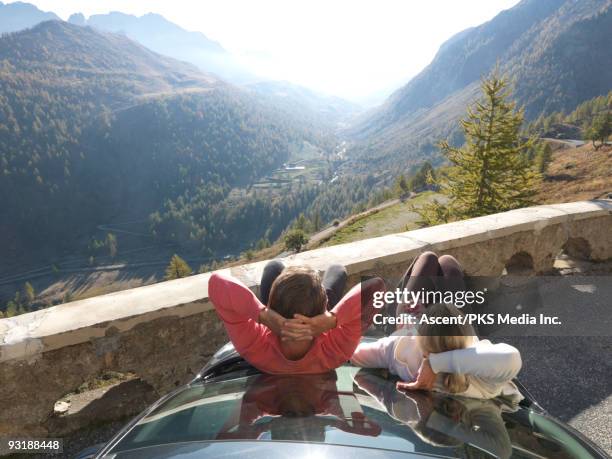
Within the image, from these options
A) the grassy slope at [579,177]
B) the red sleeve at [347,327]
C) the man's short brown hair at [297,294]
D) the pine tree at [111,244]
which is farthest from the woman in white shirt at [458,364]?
the pine tree at [111,244]

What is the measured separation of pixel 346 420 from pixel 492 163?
1637cm

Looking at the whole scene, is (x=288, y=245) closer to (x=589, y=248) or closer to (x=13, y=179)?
(x=589, y=248)

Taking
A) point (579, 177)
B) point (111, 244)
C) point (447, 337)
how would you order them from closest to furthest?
point (447, 337) < point (579, 177) < point (111, 244)

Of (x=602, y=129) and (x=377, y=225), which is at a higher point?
(x=602, y=129)

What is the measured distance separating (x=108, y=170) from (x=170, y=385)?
212 meters

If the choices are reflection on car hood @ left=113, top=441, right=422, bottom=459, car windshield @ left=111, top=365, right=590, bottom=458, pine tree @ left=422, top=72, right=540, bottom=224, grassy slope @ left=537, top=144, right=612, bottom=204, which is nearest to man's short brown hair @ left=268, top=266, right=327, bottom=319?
car windshield @ left=111, top=365, right=590, bottom=458

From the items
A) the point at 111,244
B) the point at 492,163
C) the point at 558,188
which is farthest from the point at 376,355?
the point at 111,244

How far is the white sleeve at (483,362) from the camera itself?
6.45ft

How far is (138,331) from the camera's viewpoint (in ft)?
9.89

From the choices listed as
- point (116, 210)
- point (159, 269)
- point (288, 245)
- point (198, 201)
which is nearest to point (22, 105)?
point (116, 210)

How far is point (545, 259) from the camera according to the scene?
5.03m

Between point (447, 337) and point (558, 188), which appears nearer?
point (447, 337)

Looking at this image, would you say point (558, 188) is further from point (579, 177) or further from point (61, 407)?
point (61, 407)

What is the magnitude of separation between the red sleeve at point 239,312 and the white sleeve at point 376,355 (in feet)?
2.11
